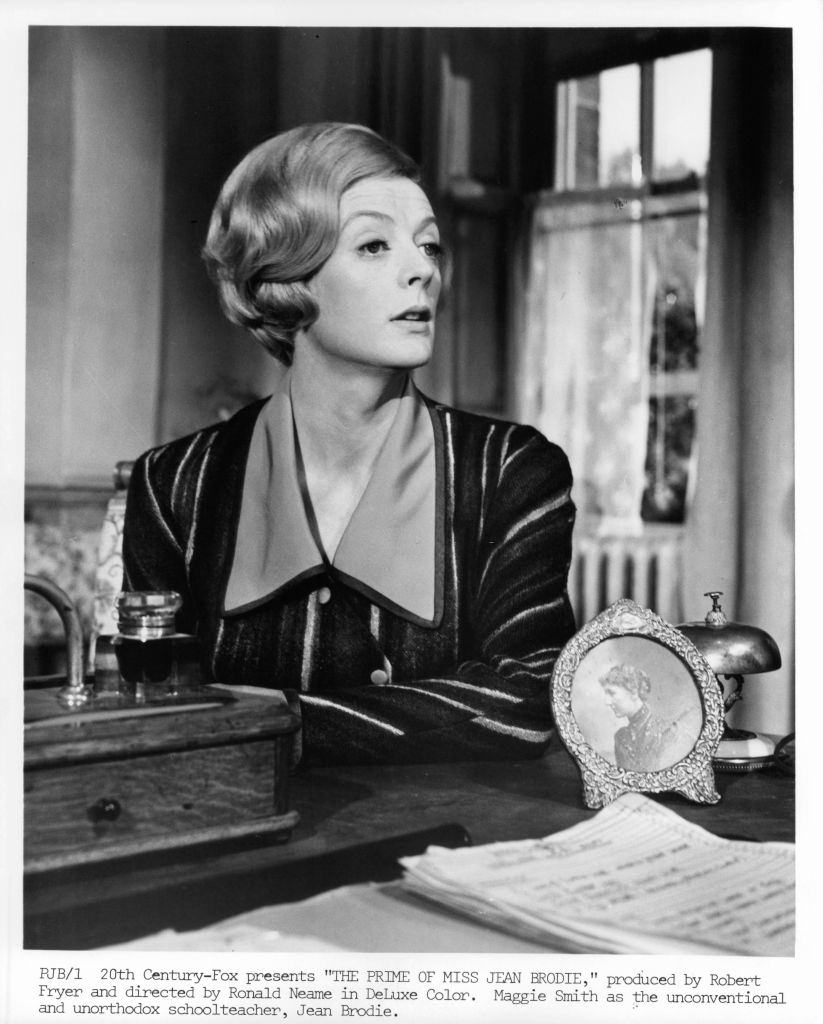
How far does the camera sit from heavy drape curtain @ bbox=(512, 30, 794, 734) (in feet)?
4.80

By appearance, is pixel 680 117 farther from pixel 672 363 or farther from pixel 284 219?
pixel 284 219

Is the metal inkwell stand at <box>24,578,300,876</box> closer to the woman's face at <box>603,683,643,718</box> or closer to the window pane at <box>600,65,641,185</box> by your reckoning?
the woman's face at <box>603,683,643,718</box>

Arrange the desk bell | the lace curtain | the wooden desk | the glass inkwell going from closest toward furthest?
the wooden desk → the glass inkwell → the desk bell → the lace curtain

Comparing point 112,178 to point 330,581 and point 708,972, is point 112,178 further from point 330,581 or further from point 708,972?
point 708,972

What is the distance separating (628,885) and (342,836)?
1.05 feet

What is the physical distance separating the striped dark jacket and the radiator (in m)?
0.15

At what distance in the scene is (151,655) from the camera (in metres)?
1.15

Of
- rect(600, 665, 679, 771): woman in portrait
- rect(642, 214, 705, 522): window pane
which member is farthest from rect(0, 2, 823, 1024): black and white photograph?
rect(642, 214, 705, 522): window pane

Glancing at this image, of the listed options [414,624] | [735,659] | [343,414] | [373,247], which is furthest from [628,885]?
[373,247]

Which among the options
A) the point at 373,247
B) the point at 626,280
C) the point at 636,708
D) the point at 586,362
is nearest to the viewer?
the point at 636,708

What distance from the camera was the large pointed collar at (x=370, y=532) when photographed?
4.66 ft

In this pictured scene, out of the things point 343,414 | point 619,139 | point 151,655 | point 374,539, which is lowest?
point 151,655

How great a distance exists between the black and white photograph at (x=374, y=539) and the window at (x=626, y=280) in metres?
→ 0.01
